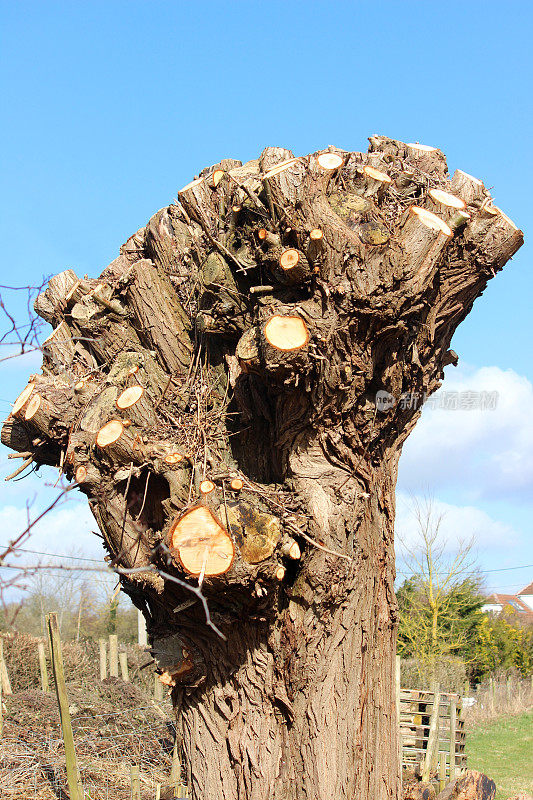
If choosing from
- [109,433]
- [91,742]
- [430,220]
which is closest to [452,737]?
[91,742]

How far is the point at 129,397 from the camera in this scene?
4.64m

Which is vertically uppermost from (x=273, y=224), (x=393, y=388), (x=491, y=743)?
(x=273, y=224)

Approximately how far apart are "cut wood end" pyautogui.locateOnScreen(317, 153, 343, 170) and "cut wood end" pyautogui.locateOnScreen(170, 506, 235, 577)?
2440 mm

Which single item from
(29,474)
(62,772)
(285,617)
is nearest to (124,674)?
(62,772)

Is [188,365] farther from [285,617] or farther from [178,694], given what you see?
[178,694]

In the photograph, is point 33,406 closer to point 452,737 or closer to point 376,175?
point 376,175

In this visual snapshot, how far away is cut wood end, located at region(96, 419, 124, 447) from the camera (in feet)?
14.4

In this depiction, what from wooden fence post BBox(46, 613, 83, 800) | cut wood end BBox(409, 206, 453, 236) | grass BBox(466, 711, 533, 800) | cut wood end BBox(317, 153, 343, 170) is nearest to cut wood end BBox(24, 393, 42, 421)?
wooden fence post BBox(46, 613, 83, 800)

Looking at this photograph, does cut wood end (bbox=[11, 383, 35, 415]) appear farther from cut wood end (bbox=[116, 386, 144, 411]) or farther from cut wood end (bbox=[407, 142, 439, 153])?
cut wood end (bbox=[407, 142, 439, 153])

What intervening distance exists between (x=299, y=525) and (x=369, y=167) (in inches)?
102

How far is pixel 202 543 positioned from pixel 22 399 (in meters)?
2.33

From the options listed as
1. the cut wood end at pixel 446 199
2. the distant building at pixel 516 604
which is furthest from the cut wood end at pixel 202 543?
the distant building at pixel 516 604

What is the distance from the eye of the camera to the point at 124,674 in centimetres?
1180

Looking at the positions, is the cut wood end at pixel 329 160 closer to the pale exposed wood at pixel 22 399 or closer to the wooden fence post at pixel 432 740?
the pale exposed wood at pixel 22 399
